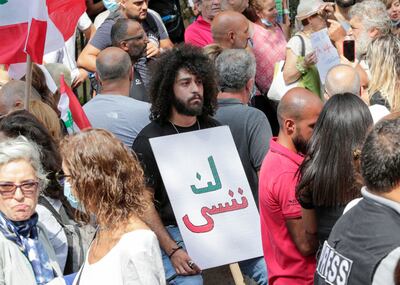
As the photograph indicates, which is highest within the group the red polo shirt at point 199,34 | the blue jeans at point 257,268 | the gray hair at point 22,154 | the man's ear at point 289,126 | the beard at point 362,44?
the gray hair at point 22,154

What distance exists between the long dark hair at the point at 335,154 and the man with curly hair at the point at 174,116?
4.09 feet

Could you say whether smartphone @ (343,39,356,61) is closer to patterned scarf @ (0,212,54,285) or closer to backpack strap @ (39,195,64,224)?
backpack strap @ (39,195,64,224)

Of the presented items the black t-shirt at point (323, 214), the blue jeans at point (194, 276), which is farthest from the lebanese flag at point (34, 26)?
the black t-shirt at point (323, 214)

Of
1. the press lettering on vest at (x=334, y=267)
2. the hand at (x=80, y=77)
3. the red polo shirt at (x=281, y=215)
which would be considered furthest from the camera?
the hand at (x=80, y=77)

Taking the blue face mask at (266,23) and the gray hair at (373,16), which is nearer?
the gray hair at (373,16)

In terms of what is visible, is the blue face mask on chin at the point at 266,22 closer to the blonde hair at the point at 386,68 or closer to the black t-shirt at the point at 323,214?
the blonde hair at the point at 386,68

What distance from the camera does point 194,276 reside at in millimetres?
5719

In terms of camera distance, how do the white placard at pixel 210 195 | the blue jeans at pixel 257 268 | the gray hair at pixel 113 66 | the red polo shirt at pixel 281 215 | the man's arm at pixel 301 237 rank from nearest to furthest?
the man's arm at pixel 301 237
the red polo shirt at pixel 281 215
the white placard at pixel 210 195
the blue jeans at pixel 257 268
the gray hair at pixel 113 66

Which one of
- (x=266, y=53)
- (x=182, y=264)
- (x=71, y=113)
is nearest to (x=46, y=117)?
(x=71, y=113)

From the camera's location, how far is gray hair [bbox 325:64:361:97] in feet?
20.0

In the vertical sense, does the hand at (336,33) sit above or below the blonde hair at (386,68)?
below

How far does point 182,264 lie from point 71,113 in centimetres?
153

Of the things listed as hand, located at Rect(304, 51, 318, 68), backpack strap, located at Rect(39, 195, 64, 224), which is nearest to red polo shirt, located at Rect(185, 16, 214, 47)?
hand, located at Rect(304, 51, 318, 68)

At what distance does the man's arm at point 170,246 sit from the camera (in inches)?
223
